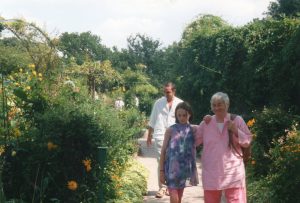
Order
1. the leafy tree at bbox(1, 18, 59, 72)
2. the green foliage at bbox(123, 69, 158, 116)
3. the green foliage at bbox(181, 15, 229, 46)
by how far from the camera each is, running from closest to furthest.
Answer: the leafy tree at bbox(1, 18, 59, 72) → the green foliage at bbox(181, 15, 229, 46) → the green foliage at bbox(123, 69, 158, 116)

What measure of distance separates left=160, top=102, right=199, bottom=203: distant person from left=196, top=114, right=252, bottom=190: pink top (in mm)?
273

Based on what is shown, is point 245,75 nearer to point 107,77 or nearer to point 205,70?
point 205,70

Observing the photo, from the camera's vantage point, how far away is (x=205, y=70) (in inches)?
505

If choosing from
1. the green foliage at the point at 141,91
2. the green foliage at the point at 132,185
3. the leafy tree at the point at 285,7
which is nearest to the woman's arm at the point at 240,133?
the green foliage at the point at 132,185

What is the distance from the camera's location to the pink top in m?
4.17

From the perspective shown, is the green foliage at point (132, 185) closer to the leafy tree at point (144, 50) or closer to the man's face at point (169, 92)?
the man's face at point (169, 92)

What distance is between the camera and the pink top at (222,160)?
13.7ft

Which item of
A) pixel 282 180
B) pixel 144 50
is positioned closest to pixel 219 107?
pixel 282 180

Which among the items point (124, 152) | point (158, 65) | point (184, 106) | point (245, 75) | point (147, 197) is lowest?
point (147, 197)

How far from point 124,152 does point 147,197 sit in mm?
752

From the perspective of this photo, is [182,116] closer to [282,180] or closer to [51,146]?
[51,146]

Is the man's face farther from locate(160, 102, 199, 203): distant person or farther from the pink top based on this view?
the pink top

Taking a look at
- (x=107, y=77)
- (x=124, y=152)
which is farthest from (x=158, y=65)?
(x=124, y=152)

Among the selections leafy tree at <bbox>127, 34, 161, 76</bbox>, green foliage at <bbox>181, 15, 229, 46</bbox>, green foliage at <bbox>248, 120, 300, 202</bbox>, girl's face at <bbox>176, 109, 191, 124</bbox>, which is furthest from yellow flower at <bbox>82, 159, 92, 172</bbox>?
leafy tree at <bbox>127, 34, 161, 76</bbox>
